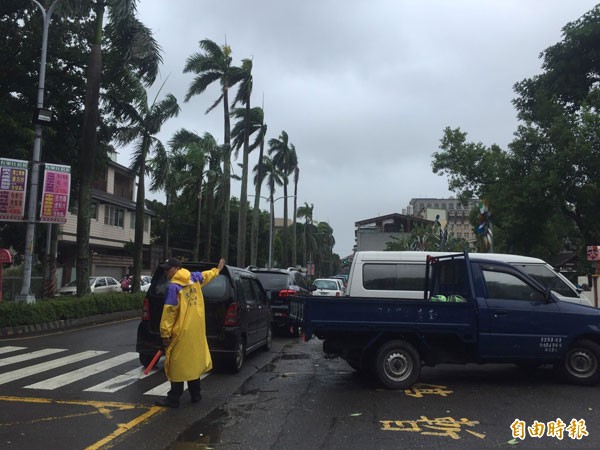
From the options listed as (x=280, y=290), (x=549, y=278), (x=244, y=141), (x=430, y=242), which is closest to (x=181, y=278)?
(x=549, y=278)

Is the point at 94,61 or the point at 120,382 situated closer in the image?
the point at 120,382

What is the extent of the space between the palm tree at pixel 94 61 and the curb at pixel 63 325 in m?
1.35

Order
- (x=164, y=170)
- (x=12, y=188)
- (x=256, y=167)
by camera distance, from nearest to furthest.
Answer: (x=12, y=188) → (x=164, y=170) → (x=256, y=167)

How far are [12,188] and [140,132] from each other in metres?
9.62

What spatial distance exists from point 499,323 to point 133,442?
16.9 feet

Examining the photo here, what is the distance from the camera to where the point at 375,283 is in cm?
1122

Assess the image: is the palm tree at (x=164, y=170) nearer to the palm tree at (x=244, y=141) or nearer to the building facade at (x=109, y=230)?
the palm tree at (x=244, y=141)

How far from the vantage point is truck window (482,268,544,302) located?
801 centimetres

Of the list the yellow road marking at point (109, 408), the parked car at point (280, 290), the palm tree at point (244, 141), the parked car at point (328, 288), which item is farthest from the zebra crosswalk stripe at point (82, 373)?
the palm tree at point (244, 141)

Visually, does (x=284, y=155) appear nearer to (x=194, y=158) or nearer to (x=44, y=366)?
(x=194, y=158)

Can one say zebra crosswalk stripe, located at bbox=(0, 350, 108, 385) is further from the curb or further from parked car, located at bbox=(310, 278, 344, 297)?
parked car, located at bbox=(310, 278, 344, 297)

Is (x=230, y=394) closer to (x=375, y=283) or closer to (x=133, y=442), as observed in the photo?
(x=133, y=442)

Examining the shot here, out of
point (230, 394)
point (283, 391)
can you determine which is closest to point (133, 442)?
point (230, 394)

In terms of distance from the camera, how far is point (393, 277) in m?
11.2
